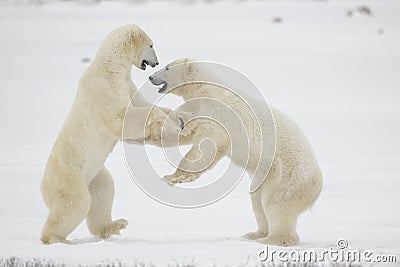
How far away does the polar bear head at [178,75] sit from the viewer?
21.8 feet

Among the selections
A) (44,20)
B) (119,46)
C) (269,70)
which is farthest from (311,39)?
(119,46)

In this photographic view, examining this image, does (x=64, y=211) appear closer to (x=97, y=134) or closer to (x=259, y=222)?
(x=97, y=134)

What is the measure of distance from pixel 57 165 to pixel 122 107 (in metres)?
Answer: 0.76

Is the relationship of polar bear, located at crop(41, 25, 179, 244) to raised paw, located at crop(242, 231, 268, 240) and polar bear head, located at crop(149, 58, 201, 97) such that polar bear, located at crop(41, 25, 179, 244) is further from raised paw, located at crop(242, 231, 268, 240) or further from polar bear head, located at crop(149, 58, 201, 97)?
raised paw, located at crop(242, 231, 268, 240)

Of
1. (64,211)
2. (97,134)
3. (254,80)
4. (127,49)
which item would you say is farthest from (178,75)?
(254,80)

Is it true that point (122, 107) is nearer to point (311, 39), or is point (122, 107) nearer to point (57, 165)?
point (57, 165)

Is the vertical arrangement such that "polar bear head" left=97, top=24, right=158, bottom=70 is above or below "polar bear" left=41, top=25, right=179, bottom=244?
above

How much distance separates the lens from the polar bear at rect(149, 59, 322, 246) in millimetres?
5992

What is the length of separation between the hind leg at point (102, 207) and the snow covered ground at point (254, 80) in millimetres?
150

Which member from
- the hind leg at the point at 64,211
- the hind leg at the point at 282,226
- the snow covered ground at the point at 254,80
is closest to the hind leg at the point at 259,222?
the snow covered ground at the point at 254,80

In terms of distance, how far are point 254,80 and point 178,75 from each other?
13.6 metres

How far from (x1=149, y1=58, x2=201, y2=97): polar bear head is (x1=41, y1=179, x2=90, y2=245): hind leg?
1258 millimetres

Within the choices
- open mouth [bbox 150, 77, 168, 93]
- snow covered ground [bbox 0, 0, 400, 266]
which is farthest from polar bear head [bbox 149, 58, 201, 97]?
snow covered ground [bbox 0, 0, 400, 266]

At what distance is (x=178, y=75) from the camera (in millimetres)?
6660
